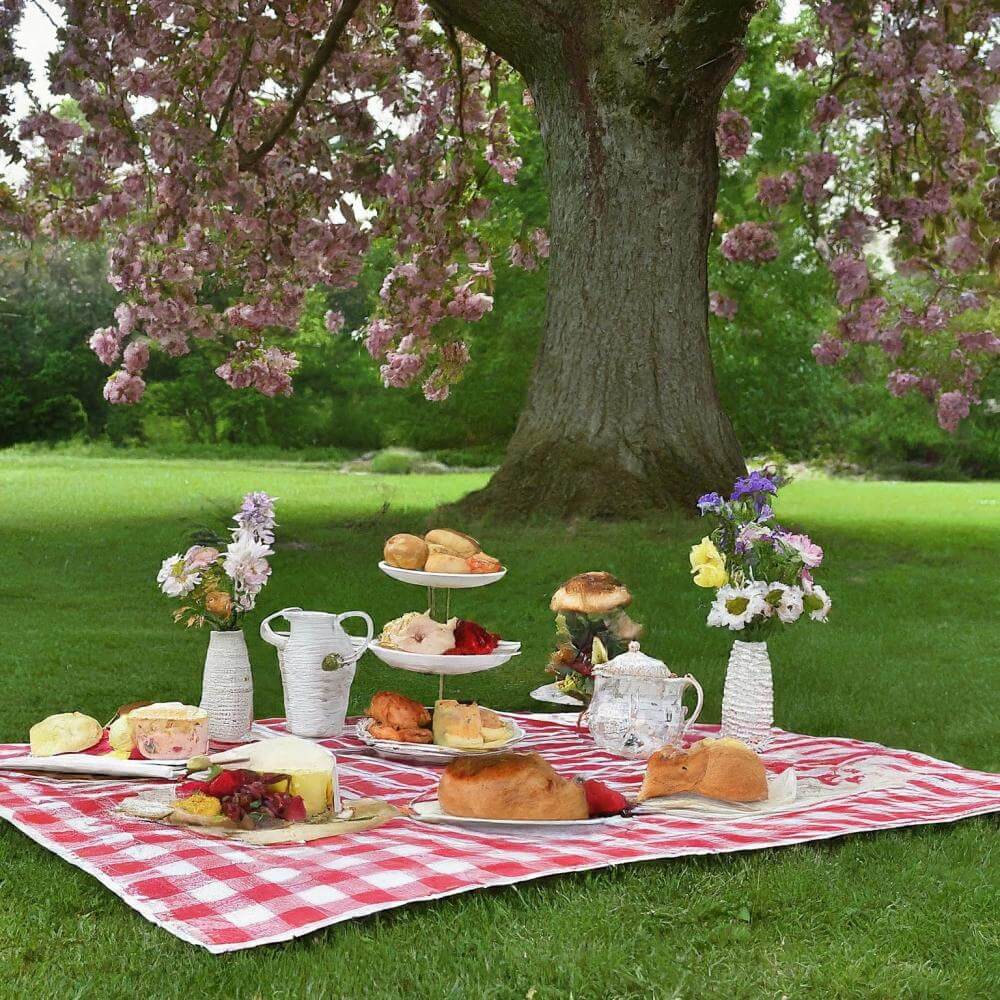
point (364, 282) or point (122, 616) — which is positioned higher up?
point (364, 282)

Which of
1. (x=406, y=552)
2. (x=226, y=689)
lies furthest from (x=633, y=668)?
(x=226, y=689)

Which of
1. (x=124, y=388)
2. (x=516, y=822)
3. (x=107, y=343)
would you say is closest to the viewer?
(x=516, y=822)

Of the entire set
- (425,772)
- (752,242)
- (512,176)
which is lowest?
(425,772)

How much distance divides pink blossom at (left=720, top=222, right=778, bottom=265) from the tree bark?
4018mm

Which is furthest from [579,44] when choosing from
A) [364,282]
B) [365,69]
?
[364,282]

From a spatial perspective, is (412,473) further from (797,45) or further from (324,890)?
(324,890)

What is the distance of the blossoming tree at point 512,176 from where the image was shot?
34.1 ft

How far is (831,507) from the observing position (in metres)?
20.4

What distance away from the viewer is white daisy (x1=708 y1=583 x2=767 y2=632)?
496 cm

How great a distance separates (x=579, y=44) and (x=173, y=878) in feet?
26.8

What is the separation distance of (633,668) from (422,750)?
795 mm

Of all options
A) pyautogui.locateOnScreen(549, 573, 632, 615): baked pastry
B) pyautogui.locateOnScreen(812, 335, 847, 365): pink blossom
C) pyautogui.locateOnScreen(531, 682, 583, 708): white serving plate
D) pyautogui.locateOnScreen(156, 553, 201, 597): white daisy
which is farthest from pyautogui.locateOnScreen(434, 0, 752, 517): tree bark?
pyautogui.locateOnScreen(812, 335, 847, 365): pink blossom

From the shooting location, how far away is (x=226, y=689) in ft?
16.8

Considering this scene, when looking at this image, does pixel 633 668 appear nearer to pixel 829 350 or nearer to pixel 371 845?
pixel 371 845
